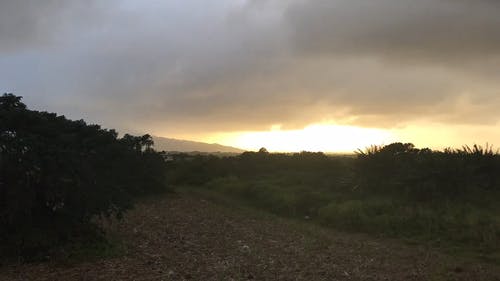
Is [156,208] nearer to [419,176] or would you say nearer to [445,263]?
[419,176]

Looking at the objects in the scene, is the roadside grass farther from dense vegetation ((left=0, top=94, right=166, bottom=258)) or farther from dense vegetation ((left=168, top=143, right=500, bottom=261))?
dense vegetation ((left=0, top=94, right=166, bottom=258))

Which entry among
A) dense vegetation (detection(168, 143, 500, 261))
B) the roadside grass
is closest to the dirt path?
the roadside grass

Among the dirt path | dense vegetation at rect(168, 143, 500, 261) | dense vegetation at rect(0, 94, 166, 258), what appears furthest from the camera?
dense vegetation at rect(168, 143, 500, 261)

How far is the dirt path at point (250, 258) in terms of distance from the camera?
10523mm

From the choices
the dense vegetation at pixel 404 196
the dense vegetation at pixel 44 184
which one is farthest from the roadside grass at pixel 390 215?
the dense vegetation at pixel 44 184

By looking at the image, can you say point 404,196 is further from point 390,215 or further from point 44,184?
point 44,184

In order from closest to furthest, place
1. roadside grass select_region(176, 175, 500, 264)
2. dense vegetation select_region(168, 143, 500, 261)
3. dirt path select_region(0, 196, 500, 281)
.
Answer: dirt path select_region(0, 196, 500, 281) → roadside grass select_region(176, 175, 500, 264) → dense vegetation select_region(168, 143, 500, 261)

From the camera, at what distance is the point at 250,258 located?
12.3m

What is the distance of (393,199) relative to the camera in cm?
1942

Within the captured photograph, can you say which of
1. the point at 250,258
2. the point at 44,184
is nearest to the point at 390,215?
the point at 250,258

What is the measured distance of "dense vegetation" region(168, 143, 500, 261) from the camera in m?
15.5

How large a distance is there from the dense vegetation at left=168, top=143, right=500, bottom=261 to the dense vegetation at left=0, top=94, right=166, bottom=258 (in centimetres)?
804

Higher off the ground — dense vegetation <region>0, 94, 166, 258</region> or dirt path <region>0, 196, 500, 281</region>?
dense vegetation <region>0, 94, 166, 258</region>

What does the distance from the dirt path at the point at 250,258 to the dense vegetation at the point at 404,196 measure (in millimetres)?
1296
